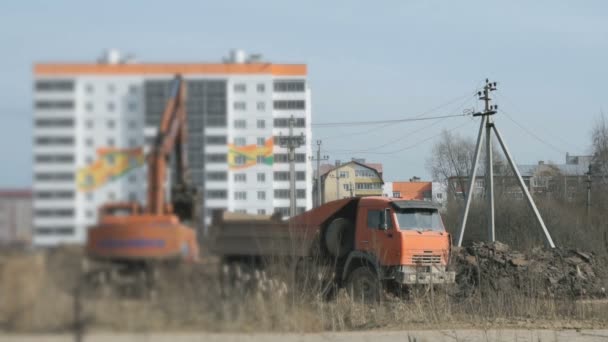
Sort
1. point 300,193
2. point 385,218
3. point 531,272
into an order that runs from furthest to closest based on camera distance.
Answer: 1. point 531,272
2. point 385,218
3. point 300,193

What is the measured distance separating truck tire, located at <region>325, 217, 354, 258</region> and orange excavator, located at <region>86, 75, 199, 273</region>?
13199 millimetres

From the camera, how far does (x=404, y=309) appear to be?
48.5 feet

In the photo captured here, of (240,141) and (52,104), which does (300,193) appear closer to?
(240,141)

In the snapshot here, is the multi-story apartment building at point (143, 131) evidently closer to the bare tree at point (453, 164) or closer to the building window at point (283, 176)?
the building window at point (283, 176)

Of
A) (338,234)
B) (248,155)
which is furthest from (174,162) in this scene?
(338,234)

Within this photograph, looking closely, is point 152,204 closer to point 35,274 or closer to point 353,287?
point 35,274

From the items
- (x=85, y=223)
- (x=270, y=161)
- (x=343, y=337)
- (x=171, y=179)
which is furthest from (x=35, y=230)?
(x=343, y=337)

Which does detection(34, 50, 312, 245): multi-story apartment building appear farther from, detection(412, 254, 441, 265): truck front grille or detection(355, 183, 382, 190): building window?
detection(355, 183, 382, 190): building window

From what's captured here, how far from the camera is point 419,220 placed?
58.7ft

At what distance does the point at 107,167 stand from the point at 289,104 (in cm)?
162

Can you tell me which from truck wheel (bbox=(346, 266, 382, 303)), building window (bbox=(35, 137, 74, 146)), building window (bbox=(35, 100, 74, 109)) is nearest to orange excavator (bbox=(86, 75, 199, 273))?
building window (bbox=(35, 137, 74, 146))

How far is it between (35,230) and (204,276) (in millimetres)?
1141

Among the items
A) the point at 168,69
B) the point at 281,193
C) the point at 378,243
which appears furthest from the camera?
the point at 378,243

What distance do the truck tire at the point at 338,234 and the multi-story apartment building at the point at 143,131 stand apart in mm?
12455
